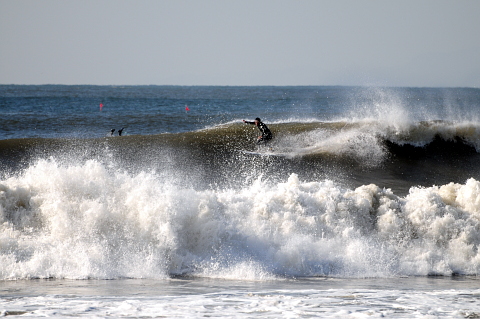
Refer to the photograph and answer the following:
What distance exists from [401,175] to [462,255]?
19.4 feet

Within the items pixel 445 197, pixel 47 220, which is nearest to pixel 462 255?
pixel 445 197

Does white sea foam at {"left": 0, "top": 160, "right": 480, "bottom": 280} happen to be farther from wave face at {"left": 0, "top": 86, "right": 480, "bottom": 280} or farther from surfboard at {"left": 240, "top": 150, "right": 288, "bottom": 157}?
surfboard at {"left": 240, "top": 150, "right": 288, "bottom": 157}

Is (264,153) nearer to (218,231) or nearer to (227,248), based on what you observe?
(218,231)

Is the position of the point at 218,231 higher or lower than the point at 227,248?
higher

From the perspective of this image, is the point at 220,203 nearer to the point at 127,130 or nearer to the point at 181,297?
the point at 181,297

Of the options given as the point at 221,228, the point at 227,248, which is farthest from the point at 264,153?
the point at 227,248

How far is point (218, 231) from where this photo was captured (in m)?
8.31

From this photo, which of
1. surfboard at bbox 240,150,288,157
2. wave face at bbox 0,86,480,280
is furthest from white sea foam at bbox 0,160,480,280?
surfboard at bbox 240,150,288,157

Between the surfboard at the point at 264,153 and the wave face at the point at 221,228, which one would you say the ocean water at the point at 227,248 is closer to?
the wave face at the point at 221,228

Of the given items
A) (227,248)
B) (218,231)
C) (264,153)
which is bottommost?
(227,248)

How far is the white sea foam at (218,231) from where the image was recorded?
764 cm

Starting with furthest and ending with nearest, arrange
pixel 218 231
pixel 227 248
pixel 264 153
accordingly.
→ pixel 264 153
pixel 218 231
pixel 227 248

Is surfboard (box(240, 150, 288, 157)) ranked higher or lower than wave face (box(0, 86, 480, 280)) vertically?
higher

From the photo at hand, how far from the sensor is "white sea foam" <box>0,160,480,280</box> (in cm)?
764
